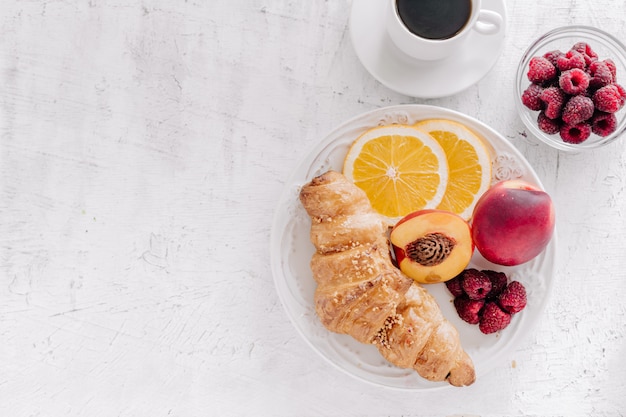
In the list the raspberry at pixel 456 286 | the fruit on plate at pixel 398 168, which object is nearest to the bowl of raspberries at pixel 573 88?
the fruit on plate at pixel 398 168

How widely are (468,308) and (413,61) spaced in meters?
0.53

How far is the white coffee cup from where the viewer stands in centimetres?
117

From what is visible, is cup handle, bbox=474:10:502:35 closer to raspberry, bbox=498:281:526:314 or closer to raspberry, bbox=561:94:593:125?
raspberry, bbox=561:94:593:125

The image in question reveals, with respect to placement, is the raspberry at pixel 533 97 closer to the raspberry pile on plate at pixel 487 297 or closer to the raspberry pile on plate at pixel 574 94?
the raspberry pile on plate at pixel 574 94

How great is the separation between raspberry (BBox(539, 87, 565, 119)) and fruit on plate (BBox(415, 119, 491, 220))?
0.49 ft

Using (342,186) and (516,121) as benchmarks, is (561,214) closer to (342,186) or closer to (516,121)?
(516,121)

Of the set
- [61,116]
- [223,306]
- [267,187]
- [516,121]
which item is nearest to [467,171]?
[516,121]

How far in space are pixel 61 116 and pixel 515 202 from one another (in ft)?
3.28

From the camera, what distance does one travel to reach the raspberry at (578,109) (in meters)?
1.20

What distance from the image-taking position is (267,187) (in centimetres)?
136

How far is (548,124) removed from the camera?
1.27 m

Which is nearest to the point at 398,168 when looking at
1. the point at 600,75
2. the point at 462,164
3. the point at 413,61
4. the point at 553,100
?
the point at 462,164

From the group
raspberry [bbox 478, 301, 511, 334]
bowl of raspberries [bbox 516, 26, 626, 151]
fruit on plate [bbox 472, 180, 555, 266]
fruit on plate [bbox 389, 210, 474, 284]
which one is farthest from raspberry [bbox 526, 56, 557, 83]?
raspberry [bbox 478, 301, 511, 334]

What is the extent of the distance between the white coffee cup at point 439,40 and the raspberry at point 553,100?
166mm
